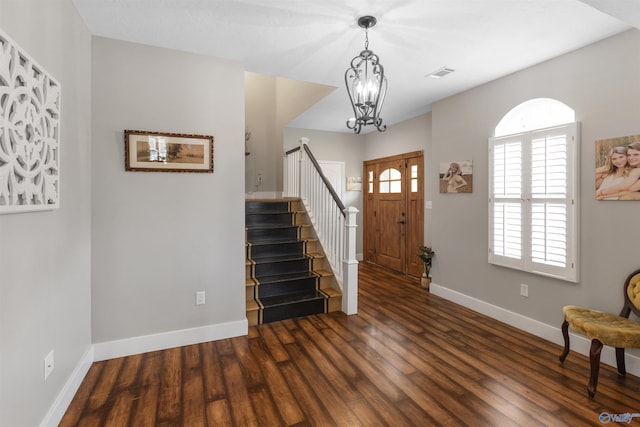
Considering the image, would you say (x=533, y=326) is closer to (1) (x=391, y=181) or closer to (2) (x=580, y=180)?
(2) (x=580, y=180)

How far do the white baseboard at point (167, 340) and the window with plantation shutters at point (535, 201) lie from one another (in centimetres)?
294

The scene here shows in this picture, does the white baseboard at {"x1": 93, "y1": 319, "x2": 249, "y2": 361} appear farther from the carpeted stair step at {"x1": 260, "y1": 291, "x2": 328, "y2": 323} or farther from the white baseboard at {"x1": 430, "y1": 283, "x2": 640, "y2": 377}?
the white baseboard at {"x1": 430, "y1": 283, "x2": 640, "y2": 377}

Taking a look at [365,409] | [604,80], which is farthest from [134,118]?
[604,80]

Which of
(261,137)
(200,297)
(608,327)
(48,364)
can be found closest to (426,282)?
(608,327)

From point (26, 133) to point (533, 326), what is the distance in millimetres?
4260

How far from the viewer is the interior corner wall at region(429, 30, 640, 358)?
101 inches

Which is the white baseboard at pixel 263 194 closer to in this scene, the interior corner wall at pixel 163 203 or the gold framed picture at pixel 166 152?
the interior corner wall at pixel 163 203

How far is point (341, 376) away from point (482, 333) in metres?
1.69

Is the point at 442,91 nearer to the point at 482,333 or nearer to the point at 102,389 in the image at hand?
the point at 482,333

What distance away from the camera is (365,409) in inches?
80.5

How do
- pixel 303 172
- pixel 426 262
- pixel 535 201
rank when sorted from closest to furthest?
pixel 535 201
pixel 426 262
pixel 303 172

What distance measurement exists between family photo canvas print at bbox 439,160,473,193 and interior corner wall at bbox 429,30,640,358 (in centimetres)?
7

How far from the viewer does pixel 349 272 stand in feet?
12.1

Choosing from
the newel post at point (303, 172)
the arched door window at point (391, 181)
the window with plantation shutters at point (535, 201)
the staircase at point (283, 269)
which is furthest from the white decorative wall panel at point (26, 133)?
the arched door window at point (391, 181)
